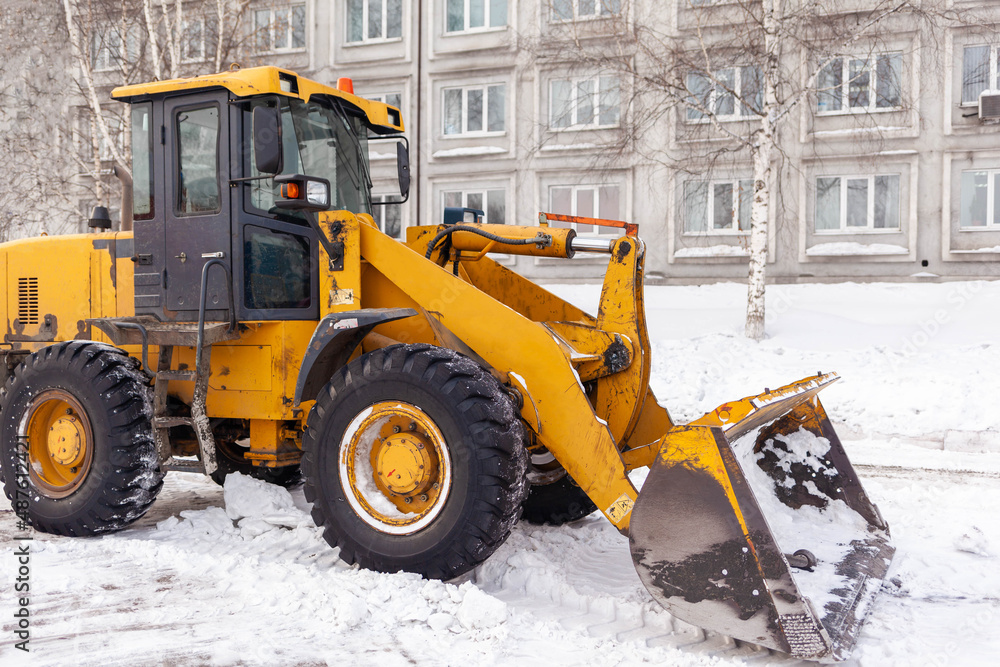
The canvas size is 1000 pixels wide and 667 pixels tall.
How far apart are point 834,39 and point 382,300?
12.4m

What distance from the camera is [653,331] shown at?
1533 centimetres

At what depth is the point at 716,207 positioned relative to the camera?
66.8 ft

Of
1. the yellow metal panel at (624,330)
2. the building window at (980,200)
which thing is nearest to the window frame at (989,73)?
the building window at (980,200)

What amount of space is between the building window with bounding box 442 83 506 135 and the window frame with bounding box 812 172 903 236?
8542 mm

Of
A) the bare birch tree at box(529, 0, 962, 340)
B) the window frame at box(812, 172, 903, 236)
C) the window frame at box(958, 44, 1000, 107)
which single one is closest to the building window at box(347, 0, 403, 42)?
the bare birch tree at box(529, 0, 962, 340)

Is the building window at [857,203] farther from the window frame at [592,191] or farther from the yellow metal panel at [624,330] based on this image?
the yellow metal panel at [624,330]

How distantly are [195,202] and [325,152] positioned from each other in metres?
0.86

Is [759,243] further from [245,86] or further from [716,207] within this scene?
[245,86]

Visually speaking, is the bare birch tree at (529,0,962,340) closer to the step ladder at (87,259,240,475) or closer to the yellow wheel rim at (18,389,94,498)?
the step ladder at (87,259,240,475)

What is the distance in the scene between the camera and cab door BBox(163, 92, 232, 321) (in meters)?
4.85

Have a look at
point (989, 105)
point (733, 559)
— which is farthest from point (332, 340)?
point (989, 105)

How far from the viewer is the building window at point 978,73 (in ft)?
61.0

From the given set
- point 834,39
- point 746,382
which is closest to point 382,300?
point 746,382

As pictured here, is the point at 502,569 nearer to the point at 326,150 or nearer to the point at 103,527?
the point at 103,527
